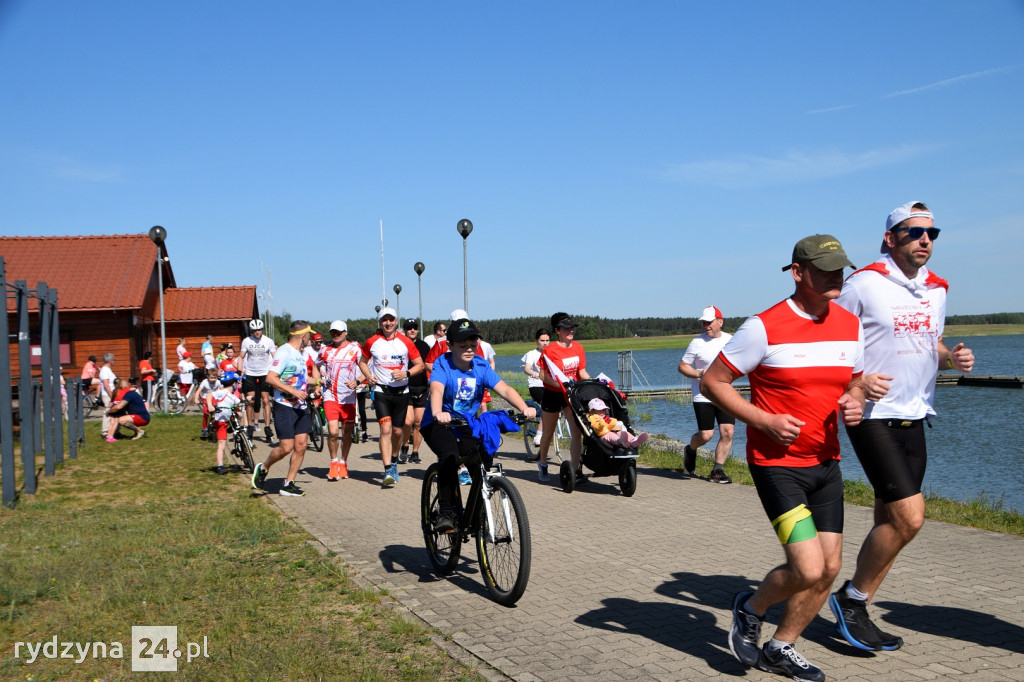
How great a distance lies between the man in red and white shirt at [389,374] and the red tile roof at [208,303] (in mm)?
27480

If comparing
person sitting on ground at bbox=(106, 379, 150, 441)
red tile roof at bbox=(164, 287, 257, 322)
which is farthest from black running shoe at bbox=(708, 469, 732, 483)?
red tile roof at bbox=(164, 287, 257, 322)

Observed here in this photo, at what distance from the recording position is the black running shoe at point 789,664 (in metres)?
4.27

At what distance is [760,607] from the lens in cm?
439

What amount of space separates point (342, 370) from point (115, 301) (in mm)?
25663

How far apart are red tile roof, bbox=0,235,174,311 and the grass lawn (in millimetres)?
26084

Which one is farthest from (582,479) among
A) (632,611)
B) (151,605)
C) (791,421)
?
(791,421)

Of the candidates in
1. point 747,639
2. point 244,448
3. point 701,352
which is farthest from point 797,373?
point 244,448

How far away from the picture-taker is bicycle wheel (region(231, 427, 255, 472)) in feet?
42.5

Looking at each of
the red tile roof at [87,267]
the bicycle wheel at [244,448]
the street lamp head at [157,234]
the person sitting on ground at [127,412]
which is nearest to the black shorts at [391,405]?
the bicycle wheel at [244,448]

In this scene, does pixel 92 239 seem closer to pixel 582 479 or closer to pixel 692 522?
pixel 582 479

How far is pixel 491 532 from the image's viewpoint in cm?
604

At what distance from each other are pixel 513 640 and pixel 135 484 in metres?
8.54

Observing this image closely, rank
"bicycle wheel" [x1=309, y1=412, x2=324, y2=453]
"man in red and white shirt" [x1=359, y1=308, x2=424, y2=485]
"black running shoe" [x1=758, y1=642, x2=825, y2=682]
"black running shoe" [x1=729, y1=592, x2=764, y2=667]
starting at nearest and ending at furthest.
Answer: "black running shoe" [x1=758, y1=642, x2=825, y2=682], "black running shoe" [x1=729, y1=592, x2=764, y2=667], "man in red and white shirt" [x1=359, y1=308, x2=424, y2=485], "bicycle wheel" [x1=309, y1=412, x2=324, y2=453]

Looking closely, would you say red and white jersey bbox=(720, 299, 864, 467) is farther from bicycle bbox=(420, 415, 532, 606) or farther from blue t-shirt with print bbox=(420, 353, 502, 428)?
blue t-shirt with print bbox=(420, 353, 502, 428)
